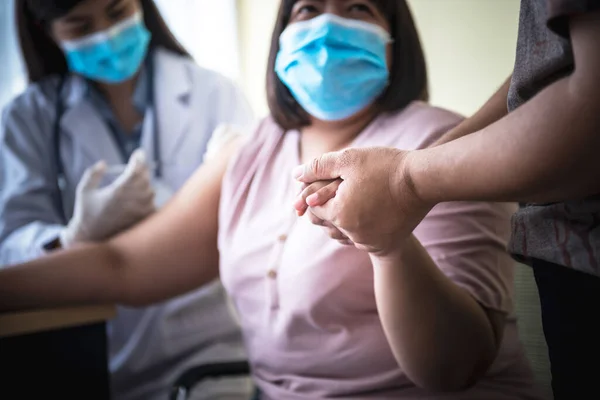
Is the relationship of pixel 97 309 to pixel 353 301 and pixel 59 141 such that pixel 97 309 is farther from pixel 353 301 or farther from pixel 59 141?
pixel 59 141

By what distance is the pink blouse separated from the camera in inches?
34.4

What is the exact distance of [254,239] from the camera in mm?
1012

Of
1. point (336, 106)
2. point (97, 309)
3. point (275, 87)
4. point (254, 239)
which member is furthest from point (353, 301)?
point (97, 309)

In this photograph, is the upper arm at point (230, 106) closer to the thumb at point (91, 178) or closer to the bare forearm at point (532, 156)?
the thumb at point (91, 178)

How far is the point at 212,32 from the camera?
279 cm

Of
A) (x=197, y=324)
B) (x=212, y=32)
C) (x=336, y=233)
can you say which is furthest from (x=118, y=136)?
(x=212, y=32)

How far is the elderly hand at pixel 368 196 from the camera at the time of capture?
58 centimetres

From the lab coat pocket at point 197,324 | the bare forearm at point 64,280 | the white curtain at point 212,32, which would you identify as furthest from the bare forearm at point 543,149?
the white curtain at point 212,32

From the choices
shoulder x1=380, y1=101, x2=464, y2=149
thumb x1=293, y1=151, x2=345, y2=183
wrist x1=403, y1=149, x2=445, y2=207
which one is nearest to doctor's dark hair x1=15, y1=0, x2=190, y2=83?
shoulder x1=380, y1=101, x2=464, y2=149

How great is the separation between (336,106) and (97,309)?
0.62 m

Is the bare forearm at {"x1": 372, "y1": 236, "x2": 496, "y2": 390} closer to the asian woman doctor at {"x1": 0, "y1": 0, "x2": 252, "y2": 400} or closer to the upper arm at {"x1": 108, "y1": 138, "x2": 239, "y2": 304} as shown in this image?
the upper arm at {"x1": 108, "y1": 138, "x2": 239, "y2": 304}

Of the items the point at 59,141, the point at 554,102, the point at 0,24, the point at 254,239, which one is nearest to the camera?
the point at 554,102

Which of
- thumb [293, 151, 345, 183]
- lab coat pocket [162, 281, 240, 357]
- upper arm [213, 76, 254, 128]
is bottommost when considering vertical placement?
lab coat pocket [162, 281, 240, 357]

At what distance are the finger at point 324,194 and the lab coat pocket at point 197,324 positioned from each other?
3.03ft
